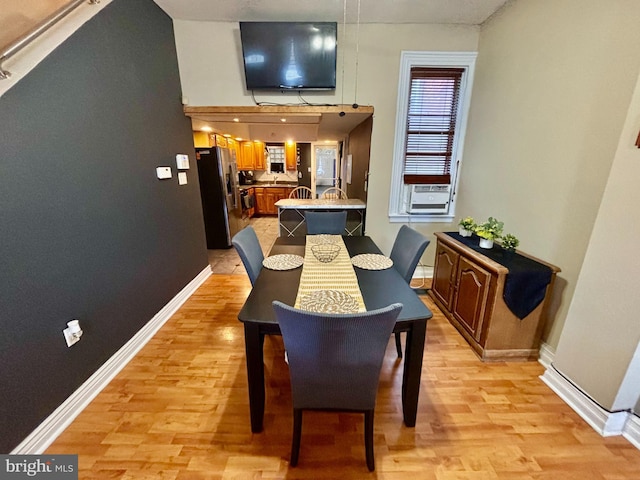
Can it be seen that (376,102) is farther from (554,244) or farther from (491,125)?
(554,244)

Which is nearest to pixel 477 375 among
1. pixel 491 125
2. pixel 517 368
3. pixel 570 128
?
pixel 517 368

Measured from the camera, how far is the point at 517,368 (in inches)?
73.2

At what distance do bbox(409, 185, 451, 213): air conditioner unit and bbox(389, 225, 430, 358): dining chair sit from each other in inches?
47.7

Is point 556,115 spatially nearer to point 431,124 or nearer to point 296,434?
point 431,124

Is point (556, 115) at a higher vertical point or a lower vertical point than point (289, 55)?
lower

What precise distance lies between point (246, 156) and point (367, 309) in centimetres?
688

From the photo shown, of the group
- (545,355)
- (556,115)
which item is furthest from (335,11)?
(545,355)

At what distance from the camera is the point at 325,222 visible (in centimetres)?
272

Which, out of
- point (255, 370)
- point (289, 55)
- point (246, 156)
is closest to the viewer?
point (255, 370)

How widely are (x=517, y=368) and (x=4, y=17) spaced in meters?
3.62

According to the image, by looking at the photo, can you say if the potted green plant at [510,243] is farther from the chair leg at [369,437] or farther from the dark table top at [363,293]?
the chair leg at [369,437]

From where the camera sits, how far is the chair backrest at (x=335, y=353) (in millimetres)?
898

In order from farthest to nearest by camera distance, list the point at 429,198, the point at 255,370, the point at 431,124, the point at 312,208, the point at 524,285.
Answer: the point at 312,208
the point at 429,198
the point at 431,124
the point at 524,285
the point at 255,370

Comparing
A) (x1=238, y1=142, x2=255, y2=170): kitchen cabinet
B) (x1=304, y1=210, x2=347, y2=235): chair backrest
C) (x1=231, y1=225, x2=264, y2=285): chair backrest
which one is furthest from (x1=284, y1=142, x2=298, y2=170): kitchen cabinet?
(x1=231, y1=225, x2=264, y2=285): chair backrest
